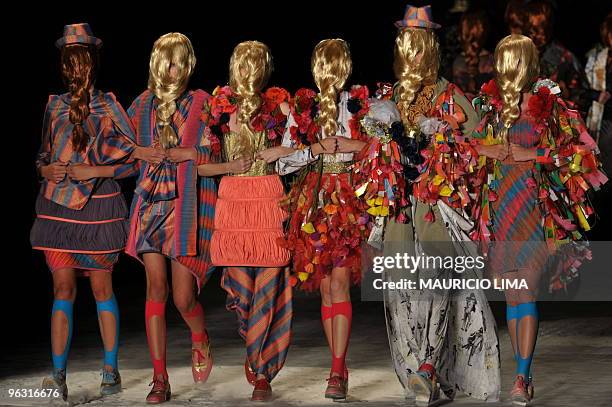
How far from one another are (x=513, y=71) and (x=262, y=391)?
1.81m

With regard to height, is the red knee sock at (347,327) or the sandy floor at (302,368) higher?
the red knee sock at (347,327)

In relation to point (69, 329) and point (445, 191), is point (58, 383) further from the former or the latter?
point (445, 191)

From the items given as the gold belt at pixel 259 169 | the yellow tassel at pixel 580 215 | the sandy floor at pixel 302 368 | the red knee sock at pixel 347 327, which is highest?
the gold belt at pixel 259 169

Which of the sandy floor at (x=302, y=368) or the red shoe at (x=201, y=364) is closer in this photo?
the sandy floor at (x=302, y=368)

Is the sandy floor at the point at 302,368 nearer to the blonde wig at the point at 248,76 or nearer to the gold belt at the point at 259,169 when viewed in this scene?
the gold belt at the point at 259,169

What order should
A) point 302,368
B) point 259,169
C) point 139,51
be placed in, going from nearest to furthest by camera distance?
point 259,169 → point 302,368 → point 139,51

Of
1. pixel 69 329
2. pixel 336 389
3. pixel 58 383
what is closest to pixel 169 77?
pixel 69 329

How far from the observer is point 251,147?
352 inches

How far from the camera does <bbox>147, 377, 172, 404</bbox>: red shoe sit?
28.7 ft

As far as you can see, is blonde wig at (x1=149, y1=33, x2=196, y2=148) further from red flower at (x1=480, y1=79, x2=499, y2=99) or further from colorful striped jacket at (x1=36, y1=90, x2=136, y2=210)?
red flower at (x1=480, y1=79, x2=499, y2=99)

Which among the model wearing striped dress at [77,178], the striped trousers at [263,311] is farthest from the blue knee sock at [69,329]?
the striped trousers at [263,311]

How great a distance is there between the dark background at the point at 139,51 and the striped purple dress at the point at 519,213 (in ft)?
9.50

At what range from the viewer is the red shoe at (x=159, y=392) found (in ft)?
28.7

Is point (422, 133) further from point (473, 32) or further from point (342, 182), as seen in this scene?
point (473, 32)
